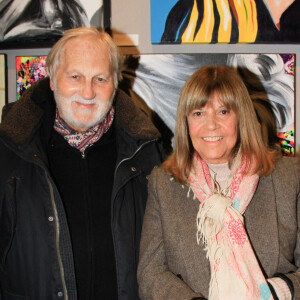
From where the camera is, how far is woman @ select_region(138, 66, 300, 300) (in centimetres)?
131

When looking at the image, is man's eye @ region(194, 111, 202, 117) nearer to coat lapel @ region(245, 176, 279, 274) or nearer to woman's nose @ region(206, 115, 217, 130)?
woman's nose @ region(206, 115, 217, 130)

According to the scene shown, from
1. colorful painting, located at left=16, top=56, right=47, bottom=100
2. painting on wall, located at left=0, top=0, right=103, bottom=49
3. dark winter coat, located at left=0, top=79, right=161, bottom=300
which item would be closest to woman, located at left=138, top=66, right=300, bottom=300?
dark winter coat, located at left=0, top=79, right=161, bottom=300

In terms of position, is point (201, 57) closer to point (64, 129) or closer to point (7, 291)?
point (64, 129)

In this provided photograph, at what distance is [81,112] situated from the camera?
1.54m

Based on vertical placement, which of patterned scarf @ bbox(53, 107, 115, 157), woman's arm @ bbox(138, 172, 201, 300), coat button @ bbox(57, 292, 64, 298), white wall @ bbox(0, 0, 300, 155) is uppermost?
white wall @ bbox(0, 0, 300, 155)

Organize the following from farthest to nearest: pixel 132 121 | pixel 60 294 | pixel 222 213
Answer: pixel 132 121 < pixel 60 294 < pixel 222 213

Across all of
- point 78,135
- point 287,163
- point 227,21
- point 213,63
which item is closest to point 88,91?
point 78,135

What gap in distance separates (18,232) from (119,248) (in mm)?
426

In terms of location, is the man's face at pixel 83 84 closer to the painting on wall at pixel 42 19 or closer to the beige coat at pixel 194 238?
the beige coat at pixel 194 238

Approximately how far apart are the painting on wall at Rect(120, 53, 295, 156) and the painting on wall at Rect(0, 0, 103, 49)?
0.38 m

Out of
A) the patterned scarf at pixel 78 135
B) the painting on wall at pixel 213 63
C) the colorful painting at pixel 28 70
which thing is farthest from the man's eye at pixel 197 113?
the colorful painting at pixel 28 70

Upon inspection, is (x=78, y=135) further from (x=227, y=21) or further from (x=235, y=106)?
(x=227, y=21)

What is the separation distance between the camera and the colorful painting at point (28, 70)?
7.41 feet

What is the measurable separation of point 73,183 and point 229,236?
0.70 meters
